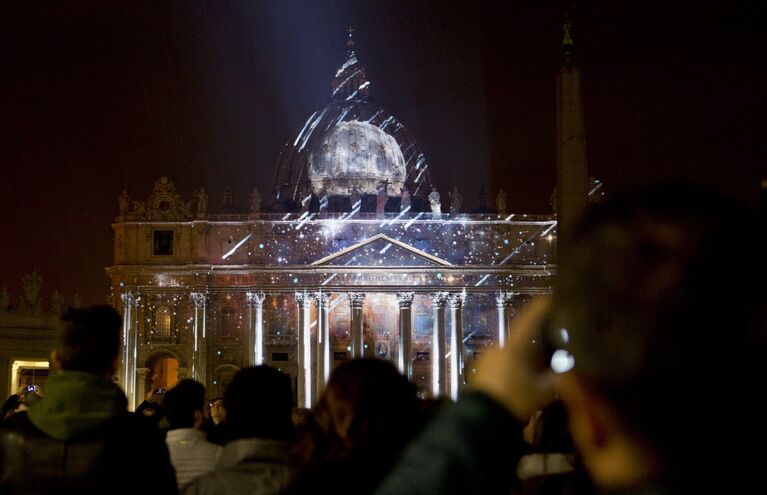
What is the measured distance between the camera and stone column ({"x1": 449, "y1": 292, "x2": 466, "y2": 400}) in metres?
61.9

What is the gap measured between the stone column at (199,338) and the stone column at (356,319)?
820 centimetres

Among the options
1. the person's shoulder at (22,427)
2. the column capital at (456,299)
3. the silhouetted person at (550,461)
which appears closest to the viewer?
the person's shoulder at (22,427)

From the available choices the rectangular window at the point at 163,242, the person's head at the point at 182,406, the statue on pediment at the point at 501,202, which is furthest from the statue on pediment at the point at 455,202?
the person's head at the point at 182,406

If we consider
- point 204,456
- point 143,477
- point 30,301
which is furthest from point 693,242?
point 30,301

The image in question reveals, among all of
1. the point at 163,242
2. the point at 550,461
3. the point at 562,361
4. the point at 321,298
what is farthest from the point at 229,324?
the point at 562,361

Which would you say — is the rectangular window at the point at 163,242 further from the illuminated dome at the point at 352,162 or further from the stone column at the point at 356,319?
the illuminated dome at the point at 352,162

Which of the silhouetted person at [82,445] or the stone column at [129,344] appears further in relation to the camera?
the stone column at [129,344]

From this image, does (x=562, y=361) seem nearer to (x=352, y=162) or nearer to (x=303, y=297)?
(x=303, y=297)

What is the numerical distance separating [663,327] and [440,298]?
60537mm

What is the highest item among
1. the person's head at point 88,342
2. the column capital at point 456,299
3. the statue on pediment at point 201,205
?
the statue on pediment at point 201,205

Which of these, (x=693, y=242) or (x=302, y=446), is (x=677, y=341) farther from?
(x=302, y=446)

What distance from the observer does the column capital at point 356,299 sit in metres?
61.2

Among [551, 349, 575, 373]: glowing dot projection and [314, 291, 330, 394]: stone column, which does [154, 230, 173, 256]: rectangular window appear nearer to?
[314, 291, 330, 394]: stone column

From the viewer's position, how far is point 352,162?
71250 millimetres
